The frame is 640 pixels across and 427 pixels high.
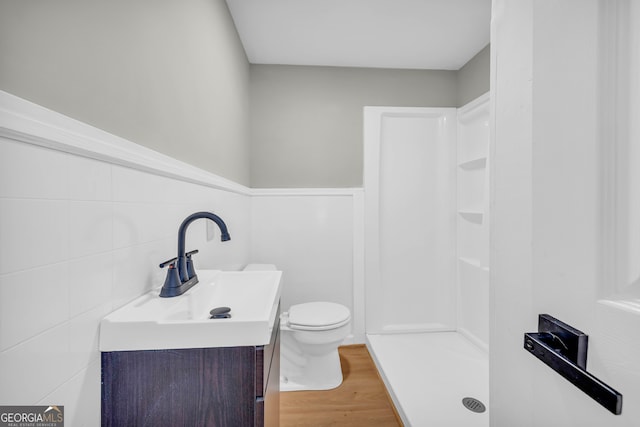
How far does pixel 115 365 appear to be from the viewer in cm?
73

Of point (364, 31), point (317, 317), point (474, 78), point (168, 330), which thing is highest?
point (364, 31)

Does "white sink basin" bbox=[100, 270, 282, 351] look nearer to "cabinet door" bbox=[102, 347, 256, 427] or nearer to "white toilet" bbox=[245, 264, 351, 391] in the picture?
"cabinet door" bbox=[102, 347, 256, 427]

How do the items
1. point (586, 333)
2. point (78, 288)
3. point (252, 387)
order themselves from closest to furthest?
Answer: 1. point (586, 333)
2. point (78, 288)
3. point (252, 387)

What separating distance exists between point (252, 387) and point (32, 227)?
574 mm

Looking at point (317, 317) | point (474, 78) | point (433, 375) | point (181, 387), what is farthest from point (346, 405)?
point (474, 78)

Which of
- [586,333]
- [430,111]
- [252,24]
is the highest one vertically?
[252,24]

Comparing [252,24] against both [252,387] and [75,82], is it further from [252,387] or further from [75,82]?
[252,387]

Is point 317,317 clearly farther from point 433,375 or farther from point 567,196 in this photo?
point 567,196

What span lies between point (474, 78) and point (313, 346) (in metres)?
2.32

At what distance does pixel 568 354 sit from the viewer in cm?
47

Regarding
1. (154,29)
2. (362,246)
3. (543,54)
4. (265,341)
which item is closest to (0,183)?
(265,341)

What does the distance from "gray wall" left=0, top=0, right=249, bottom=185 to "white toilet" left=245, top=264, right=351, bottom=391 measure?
41.5 inches

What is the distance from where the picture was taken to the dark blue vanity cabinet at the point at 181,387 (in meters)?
0.73

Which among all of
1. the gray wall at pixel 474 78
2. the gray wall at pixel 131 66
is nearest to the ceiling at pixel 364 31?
the gray wall at pixel 474 78
